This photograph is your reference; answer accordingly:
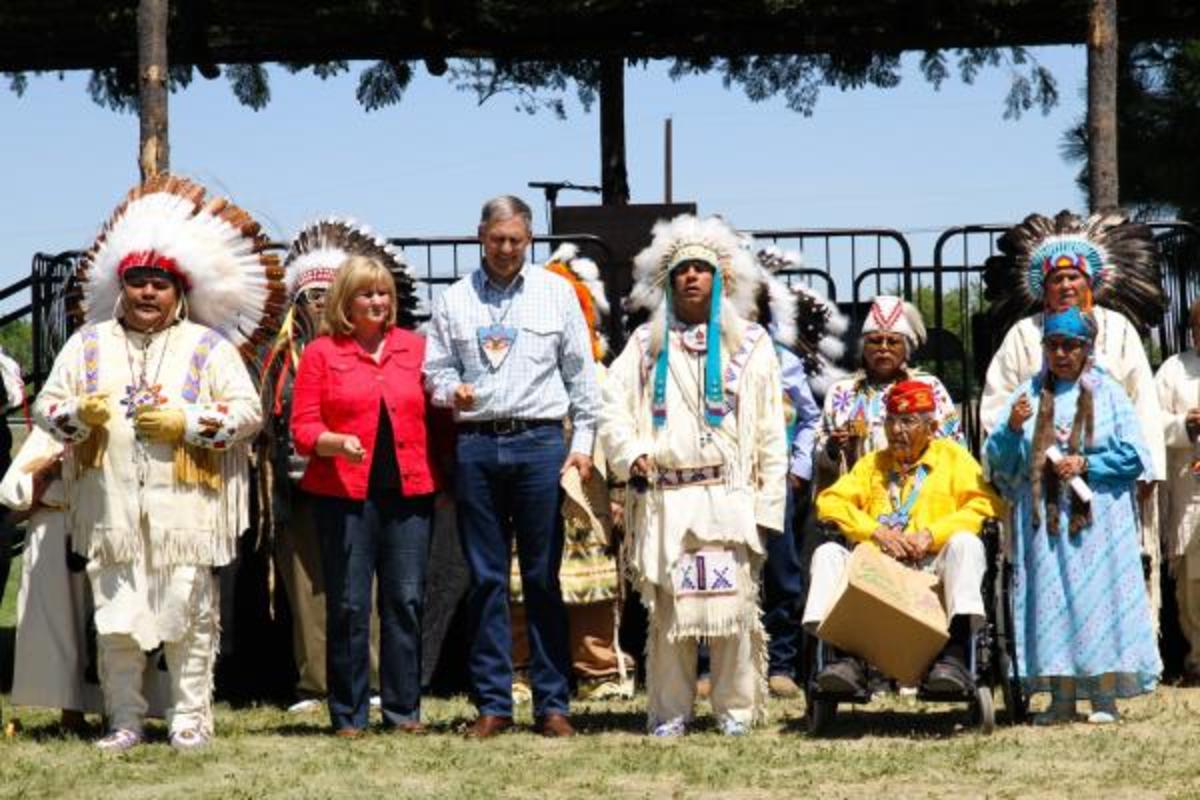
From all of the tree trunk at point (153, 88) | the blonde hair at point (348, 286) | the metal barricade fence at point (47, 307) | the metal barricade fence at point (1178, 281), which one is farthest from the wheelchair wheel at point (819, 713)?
the tree trunk at point (153, 88)

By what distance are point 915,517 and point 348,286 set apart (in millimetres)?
2103

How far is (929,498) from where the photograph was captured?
24.4ft

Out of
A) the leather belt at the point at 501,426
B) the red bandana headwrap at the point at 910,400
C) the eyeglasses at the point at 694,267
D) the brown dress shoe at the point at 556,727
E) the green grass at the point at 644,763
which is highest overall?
the eyeglasses at the point at 694,267

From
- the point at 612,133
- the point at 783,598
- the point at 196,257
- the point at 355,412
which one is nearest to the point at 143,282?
the point at 196,257

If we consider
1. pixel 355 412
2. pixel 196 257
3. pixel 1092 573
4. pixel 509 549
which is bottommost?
pixel 1092 573

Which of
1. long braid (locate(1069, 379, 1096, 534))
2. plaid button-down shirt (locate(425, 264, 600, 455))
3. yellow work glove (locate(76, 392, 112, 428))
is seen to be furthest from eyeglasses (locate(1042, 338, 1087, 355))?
yellow work glove (locate(76, 392, 112, 428))

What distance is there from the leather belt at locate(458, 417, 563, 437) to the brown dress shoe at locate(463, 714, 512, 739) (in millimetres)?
964

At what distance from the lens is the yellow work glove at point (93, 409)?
276 inches

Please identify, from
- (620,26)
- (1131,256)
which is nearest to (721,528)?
(1131,256)

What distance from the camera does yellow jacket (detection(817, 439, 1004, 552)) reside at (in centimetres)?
737

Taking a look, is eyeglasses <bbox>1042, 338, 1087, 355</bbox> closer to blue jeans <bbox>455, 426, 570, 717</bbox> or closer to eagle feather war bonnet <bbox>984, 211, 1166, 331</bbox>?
eagle feather war bonnet <bbox>984, 211, 1166, 331</bbox>

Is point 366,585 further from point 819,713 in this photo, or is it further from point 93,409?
point 819,713

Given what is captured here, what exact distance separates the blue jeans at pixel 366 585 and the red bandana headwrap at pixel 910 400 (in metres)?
1.64

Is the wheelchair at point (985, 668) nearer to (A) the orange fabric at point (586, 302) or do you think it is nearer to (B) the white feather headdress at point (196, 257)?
(A) the orange fabric at point (586, 302)
